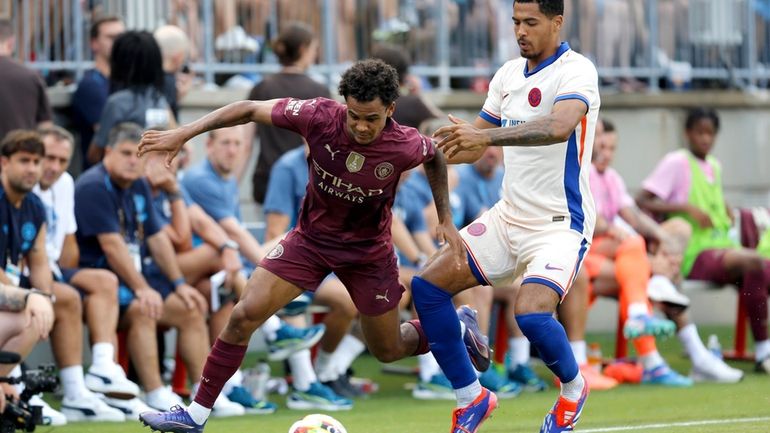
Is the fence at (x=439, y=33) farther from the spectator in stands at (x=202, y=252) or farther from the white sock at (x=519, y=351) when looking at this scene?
the white sock at (x=519, y=351)

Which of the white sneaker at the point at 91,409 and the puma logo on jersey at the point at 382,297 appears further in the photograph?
the white sneaker at the point at 91,409

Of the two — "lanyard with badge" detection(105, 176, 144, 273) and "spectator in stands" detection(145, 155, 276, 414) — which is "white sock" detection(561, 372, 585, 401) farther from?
"lanyard with badge" detection(105, 176, 144, 273)

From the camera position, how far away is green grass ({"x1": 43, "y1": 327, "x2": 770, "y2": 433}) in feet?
30.8

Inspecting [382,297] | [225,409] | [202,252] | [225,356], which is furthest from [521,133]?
[202,252]

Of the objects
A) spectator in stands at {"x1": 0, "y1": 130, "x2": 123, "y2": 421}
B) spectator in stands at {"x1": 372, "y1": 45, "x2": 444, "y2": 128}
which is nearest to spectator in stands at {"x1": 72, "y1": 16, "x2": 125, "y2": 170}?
spectator in stands at {"x1": 372, "y1": 45, "x2": 444, "y2": 128}

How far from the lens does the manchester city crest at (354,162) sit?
8062 millimetres

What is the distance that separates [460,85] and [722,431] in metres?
7.72

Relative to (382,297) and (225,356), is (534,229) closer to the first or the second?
(382,297)

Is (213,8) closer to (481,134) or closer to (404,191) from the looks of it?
(404,191)

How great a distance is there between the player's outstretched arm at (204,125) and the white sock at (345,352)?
3.74m

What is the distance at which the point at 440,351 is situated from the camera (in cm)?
845

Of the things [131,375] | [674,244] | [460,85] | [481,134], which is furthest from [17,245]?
[460,85]

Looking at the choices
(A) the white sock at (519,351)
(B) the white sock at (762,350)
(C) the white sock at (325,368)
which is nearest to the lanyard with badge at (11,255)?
(C) the white sock at (325,368)

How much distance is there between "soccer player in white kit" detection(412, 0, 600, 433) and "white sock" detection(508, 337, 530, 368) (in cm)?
349
